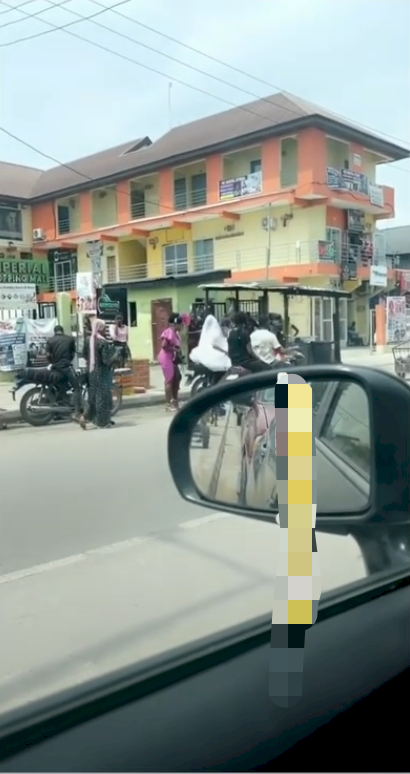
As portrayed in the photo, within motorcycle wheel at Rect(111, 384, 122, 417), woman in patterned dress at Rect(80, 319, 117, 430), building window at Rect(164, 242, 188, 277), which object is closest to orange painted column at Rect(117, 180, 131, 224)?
building window at Rect(164, 242, 188, 277)

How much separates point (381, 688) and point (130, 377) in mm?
4713

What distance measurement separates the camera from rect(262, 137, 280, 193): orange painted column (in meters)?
2.28

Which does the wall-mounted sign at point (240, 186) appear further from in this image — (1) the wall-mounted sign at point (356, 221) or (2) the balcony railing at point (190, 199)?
(1) the wall-mounted sign at point (356, 221)

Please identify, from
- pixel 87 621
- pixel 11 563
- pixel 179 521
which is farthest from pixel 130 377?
pixel 87 621

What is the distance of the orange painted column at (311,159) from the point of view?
217 centimetres

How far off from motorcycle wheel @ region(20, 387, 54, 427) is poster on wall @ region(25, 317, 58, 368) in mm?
234

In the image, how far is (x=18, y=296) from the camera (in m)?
2.40

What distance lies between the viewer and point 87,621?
1958 millimetres

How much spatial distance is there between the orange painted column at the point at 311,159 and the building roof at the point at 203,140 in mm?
44

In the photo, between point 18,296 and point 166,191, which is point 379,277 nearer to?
point 166,191

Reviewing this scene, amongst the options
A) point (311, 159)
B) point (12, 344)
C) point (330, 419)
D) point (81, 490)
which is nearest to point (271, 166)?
point (311, 159)

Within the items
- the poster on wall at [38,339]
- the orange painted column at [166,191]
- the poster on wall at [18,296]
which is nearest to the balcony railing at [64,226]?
the poster on wall at [18,296]

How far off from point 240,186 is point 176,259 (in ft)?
1.43

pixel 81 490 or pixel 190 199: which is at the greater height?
pixel 190 199
